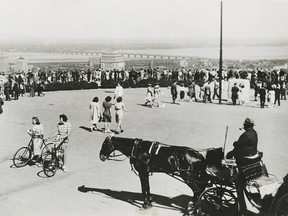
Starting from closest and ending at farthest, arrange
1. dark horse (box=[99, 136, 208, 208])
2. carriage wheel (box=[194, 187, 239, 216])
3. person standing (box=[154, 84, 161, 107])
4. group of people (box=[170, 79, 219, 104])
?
carriage wheel (box=[194, 187, 239, 216]), dark horse (box=[99, 136, 208, 208]), person standing (box=[154, 84, 161, 107]), group of people (box=[170, 79, 219, 104])

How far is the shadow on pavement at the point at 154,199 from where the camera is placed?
8719 mm

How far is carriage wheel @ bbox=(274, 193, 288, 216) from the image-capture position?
6.83 metres

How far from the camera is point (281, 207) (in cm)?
694

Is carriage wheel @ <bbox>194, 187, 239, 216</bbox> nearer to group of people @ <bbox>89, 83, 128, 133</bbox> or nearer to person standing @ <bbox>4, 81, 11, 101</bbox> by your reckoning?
group of people @ <bbox>89, 83, 128, 133</bbox>

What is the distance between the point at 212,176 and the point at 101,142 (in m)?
6.94

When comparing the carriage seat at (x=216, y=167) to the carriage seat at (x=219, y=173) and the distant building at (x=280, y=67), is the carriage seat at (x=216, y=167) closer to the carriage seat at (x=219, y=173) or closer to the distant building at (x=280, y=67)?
the carriage seat at (x=219, y=173)

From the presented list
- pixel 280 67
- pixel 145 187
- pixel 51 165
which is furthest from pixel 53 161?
pixel 280 67

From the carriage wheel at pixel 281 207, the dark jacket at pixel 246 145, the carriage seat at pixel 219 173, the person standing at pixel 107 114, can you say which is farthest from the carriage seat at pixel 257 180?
the person standing at pixel 107 114

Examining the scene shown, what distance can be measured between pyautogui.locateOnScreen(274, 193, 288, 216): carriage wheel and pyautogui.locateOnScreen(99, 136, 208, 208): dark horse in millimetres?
1601

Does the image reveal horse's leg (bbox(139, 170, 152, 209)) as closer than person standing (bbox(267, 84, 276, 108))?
Yes

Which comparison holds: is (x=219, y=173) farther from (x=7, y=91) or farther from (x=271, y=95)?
(x=7, y=91)

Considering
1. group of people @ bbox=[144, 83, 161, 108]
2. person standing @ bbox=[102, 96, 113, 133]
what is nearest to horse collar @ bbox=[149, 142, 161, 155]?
person standing @ bbox=[102, 96, 113, 133]

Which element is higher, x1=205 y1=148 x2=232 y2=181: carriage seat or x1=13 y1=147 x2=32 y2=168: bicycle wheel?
x1=205 y1=148 x2=232 y2=181: carriage seat

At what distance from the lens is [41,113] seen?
776 inches
